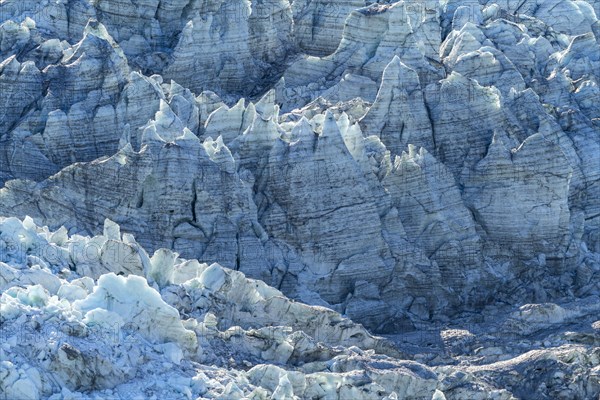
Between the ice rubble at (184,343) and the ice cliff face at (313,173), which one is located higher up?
the ice rubble at (184,343)

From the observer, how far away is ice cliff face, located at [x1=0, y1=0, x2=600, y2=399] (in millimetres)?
59750

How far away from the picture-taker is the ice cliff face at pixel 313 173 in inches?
2352

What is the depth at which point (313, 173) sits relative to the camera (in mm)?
67375

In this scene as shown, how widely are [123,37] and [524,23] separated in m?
14.4

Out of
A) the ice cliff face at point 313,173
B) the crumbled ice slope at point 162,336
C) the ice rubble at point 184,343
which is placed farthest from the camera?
the ice cliff face at point 313,173

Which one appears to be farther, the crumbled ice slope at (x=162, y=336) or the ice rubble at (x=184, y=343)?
the ice rubble at (x=184, y=343)

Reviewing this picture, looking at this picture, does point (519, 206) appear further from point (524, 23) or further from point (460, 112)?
point (524, 23)

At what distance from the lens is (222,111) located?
70.7 metres

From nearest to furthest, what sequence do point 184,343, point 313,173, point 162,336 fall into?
point 162,336 → point 184,343 → point 313,173

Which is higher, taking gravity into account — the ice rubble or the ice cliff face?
the ice rubble

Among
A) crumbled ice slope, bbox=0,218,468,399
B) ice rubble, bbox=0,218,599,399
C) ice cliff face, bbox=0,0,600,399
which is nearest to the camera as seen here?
crumbled ice slope, bbox=0,218,468,399

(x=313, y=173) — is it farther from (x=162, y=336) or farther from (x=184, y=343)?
(x=162, y=336)

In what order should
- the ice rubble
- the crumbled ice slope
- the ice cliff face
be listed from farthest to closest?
1. the ice cliff face
2. the ice rubble
3. the crumbled ice slope

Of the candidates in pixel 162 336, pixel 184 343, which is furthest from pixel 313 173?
pixel 162 336
